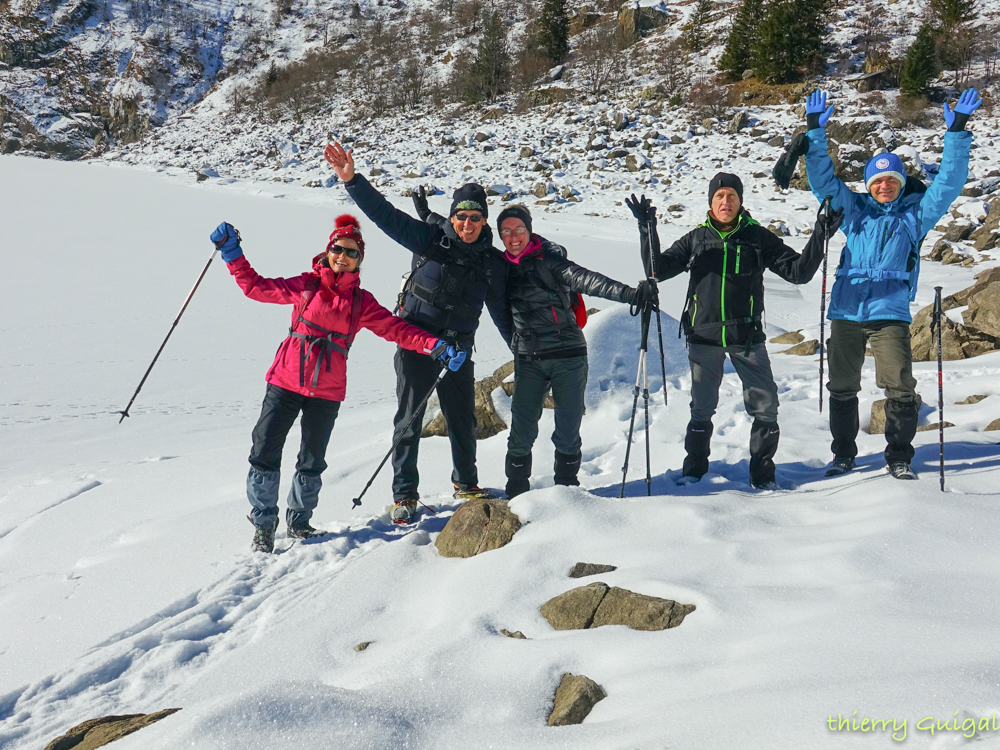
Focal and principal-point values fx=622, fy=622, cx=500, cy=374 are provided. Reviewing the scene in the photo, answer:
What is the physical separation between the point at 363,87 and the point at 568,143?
17603mm

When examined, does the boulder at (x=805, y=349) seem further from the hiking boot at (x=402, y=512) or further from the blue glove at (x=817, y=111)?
the hiking boot at (x=402, y=512)

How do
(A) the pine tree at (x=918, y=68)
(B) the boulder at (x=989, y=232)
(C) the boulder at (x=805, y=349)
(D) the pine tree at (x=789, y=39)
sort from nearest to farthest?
1. (C) the boulder at (x=805, y=349)
2. (B) the boulder at (x=989, y=232)
3. (A) the pine tree at (x=918, y=68)
4. (D) the pine tree at (x=789, y=39)

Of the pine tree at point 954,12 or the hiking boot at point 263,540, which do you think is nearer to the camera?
the hiking boot at point 263,540

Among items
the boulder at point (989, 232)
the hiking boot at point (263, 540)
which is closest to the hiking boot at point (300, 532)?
the hiking boot at point (263, 540)

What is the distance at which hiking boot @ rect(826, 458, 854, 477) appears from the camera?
13.1ft

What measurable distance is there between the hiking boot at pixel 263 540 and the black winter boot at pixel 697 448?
8.52 ft

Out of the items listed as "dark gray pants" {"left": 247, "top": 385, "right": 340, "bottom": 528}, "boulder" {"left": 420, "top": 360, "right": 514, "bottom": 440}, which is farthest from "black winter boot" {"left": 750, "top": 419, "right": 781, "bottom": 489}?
"dark gray pants" {"left": 247, "top": 385, "right": 340, "bottom": 528}

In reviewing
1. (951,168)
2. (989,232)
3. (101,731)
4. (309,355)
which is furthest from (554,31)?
(101,731)

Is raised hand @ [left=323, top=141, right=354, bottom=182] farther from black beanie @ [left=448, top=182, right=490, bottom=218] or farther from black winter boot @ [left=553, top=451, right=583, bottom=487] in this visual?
black winter boot @ [left=553, top=451, right=583, bottom=487]

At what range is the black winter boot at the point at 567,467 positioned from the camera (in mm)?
3932

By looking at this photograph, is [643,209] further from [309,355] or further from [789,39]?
[789,39]

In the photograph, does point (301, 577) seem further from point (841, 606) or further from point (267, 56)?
point (267, 56)

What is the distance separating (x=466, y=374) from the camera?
3.86 metres

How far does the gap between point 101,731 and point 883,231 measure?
435 cm
